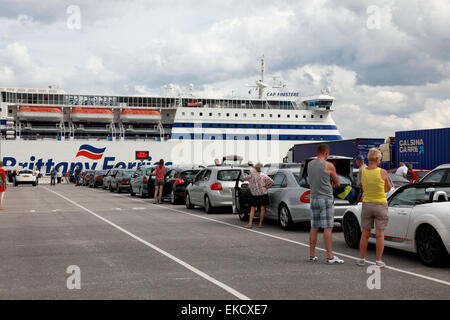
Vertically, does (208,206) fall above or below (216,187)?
below

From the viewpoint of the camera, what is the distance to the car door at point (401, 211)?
26.5ft

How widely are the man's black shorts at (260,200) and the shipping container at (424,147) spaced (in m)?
12.5

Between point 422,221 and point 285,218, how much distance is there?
4859 mm

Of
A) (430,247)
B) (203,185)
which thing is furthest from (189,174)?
(430,247)

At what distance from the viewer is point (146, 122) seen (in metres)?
62.5

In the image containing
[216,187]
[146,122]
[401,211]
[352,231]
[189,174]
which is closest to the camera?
[401,211]

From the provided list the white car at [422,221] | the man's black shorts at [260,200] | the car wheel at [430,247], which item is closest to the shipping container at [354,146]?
the man's black shorts at [260,200]

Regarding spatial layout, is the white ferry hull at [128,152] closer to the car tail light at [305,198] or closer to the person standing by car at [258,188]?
the person standing by car at [258,188]

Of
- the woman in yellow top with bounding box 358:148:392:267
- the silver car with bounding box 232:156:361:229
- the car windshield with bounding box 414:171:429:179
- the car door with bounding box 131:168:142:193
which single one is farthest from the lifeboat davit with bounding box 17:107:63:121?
the woman in yellow top with bounding box 358:148:392:267

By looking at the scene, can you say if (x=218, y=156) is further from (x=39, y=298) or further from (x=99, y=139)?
(x=39, y=298)

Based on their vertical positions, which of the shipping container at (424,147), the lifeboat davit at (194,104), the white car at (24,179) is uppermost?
the lifeboat davit at (194,104)

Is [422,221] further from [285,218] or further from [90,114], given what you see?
[90,114]

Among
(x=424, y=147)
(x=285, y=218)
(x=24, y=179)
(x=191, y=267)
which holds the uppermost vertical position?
(x=424, y=147)
